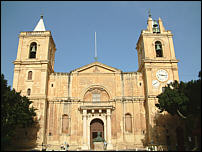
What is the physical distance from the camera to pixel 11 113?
22.3 metres

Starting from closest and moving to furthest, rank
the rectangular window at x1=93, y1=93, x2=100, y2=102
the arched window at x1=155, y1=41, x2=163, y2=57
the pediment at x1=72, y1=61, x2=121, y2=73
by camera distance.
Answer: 1. the rectangular window at x1=93, y1=93, x2=100, y2=102
2. the pediment at x1=72, y1=61, x2=121, y2=73
3. the arched window at x1=155, y1=41, x2=163, y2=57

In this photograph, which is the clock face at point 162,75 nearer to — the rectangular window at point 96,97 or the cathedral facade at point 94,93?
the cathedral facade at point 94,93

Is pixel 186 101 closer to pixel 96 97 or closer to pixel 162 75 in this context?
pixel 162 75

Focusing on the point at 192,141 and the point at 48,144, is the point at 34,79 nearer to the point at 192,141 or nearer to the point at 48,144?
the point at 48,144

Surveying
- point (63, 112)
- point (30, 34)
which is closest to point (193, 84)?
point (63, 112)

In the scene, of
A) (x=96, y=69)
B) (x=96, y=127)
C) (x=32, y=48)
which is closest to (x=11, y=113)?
(x=96, y=127)

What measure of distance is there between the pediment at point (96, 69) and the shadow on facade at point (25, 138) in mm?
9914

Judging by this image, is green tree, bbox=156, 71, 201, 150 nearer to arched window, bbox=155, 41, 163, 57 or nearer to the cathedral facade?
the cathedral facade

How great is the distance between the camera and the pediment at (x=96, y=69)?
103 feet

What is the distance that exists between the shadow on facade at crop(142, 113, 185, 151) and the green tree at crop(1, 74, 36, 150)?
1507cm

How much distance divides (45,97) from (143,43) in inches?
635

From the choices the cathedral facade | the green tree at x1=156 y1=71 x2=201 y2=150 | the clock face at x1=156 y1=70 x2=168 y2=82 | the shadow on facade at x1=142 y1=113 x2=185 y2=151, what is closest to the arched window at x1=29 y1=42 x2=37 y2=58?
the cathedral facade

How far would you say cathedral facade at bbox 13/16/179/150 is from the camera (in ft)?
90.9

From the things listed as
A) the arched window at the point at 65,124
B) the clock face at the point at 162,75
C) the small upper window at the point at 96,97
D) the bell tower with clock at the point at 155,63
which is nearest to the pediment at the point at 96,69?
the small upper window at the point at 96,97
